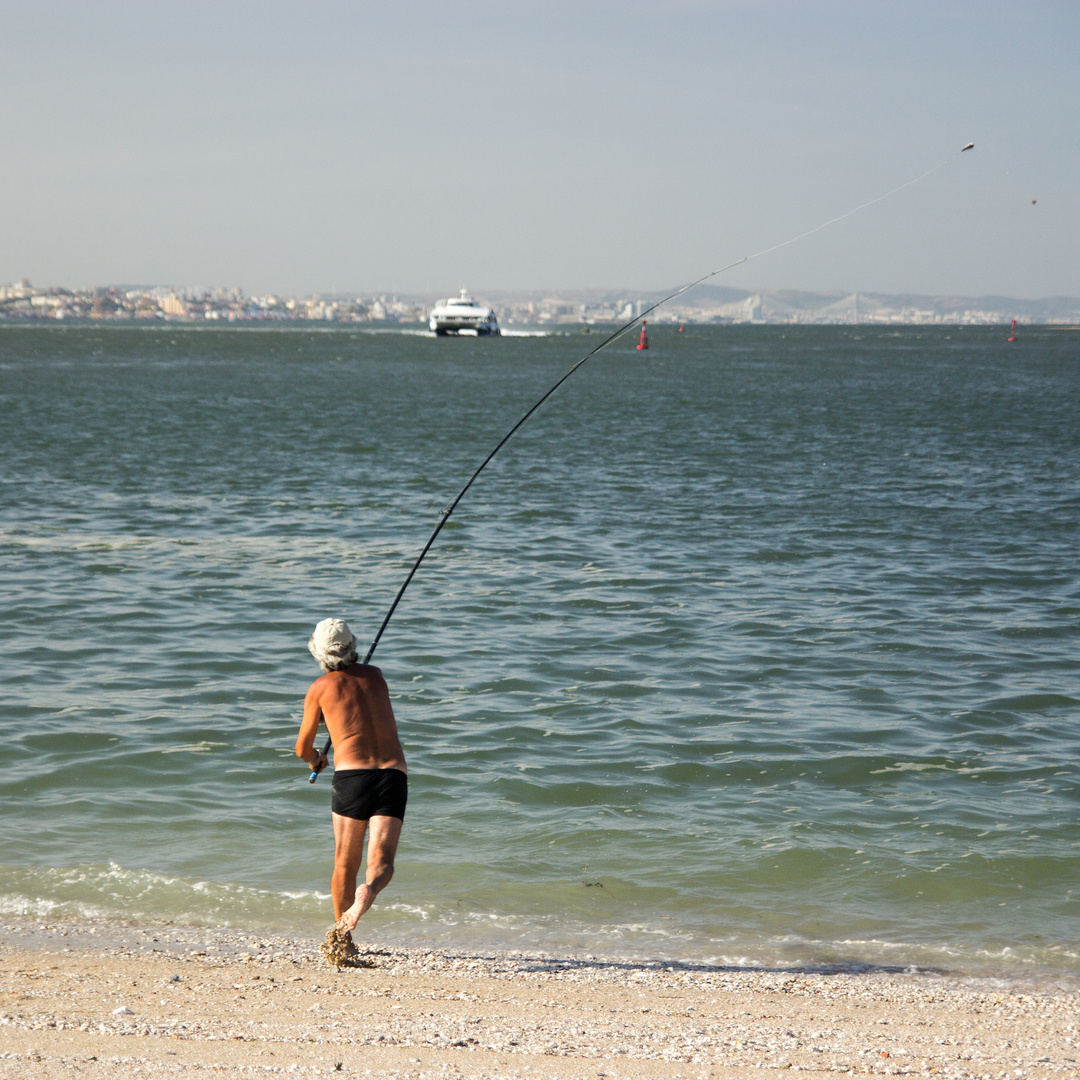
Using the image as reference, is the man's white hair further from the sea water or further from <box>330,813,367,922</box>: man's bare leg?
the sea water

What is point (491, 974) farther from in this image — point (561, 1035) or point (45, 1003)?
point (45, 1003)

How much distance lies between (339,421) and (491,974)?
32471 millimetres

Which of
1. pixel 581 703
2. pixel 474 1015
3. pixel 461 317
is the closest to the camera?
pixel 474 1015

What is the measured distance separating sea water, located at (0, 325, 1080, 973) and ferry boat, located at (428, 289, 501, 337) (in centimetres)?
10339

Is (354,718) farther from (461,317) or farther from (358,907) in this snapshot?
(461,317)

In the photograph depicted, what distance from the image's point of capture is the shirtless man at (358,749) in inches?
213

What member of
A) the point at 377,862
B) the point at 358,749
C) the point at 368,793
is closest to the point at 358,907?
the point at 377,862

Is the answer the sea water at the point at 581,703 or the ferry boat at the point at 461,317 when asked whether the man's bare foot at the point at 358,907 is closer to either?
the sea water at the point at 581,703

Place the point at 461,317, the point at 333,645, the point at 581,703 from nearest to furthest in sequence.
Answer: the point at 333,645
the point at 581,703
the point at 461,317

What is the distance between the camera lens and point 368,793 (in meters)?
5.45

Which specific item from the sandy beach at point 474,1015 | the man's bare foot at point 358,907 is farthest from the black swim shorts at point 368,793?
the sandy beach at point 474,1015

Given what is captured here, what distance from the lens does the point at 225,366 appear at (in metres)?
77.1

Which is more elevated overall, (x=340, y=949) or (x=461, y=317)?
(x=461, y=317)

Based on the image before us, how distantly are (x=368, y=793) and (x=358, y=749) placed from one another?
0.20 m
